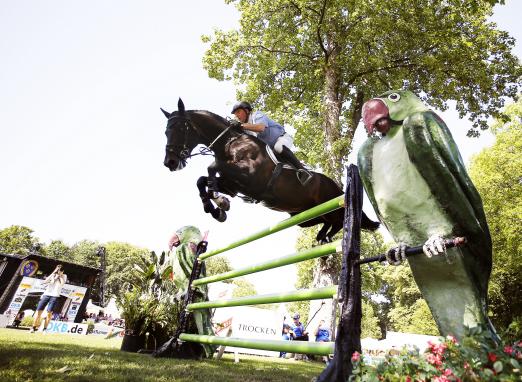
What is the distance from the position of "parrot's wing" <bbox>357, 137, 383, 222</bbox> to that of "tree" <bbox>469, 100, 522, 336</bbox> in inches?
531

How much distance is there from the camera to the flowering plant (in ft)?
3.32

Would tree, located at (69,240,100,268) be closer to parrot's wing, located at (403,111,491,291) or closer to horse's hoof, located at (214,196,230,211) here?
horse's hoof, located at (214,196,230,211)

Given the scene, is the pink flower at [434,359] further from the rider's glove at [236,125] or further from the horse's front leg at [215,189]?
the rider's glove at [236,125]

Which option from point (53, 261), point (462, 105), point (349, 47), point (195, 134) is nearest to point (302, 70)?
point (349, 47)

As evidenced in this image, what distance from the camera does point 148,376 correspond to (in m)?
2.64

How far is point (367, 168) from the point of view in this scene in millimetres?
2297

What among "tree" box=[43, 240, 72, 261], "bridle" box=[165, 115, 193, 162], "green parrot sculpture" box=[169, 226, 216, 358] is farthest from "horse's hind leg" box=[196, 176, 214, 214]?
"tree" box=[43, 240, 72, 261]

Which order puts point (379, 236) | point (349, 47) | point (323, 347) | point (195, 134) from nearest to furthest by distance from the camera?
point (323, 347) → point (195, 134) → point (349, 47) → point (379, 236)

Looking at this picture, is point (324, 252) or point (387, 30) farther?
point (387, 30)

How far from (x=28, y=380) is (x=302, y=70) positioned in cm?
1059

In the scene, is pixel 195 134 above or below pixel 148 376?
above

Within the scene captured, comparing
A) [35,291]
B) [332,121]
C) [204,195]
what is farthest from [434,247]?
[35,291]

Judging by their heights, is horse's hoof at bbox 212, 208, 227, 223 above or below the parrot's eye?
below

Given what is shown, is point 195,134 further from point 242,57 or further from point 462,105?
point 462,105
